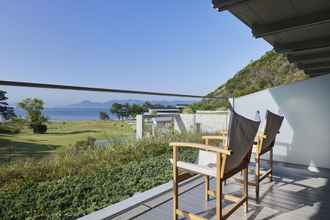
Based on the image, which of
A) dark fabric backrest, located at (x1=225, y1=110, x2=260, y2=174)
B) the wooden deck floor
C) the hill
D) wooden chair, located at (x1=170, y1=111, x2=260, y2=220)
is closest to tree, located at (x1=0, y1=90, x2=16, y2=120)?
the wooden deck floor

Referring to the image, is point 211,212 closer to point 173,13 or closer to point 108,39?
point 173,13

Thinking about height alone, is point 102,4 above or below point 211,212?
above

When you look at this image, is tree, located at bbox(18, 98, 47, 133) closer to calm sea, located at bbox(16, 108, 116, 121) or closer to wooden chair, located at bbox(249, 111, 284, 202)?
calm sea, located at bbox(16, 108, 116, 121)

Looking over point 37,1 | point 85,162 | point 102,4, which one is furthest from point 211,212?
point 102,4

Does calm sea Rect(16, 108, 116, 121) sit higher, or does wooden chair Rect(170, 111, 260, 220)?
calm sea Rect(16, 108, 116, 121)

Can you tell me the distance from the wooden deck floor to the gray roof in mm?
1928

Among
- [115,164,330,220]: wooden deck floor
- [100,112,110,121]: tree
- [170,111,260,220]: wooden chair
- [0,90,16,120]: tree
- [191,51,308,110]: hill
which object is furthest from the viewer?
[191,51,308,110]: hill

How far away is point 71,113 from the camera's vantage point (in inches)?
163

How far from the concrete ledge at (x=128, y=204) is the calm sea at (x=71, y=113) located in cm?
164

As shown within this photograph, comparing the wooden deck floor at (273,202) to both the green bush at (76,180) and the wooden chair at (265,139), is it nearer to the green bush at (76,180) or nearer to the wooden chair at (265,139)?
the wooden chair at (265,139)

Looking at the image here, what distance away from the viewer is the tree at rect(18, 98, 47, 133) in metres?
3.01

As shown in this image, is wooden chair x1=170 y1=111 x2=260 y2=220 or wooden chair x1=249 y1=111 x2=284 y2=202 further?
wooden chair x1=249 y1=111 x2=284 y2=202

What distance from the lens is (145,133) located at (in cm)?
527

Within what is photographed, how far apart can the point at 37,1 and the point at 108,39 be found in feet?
27.6
